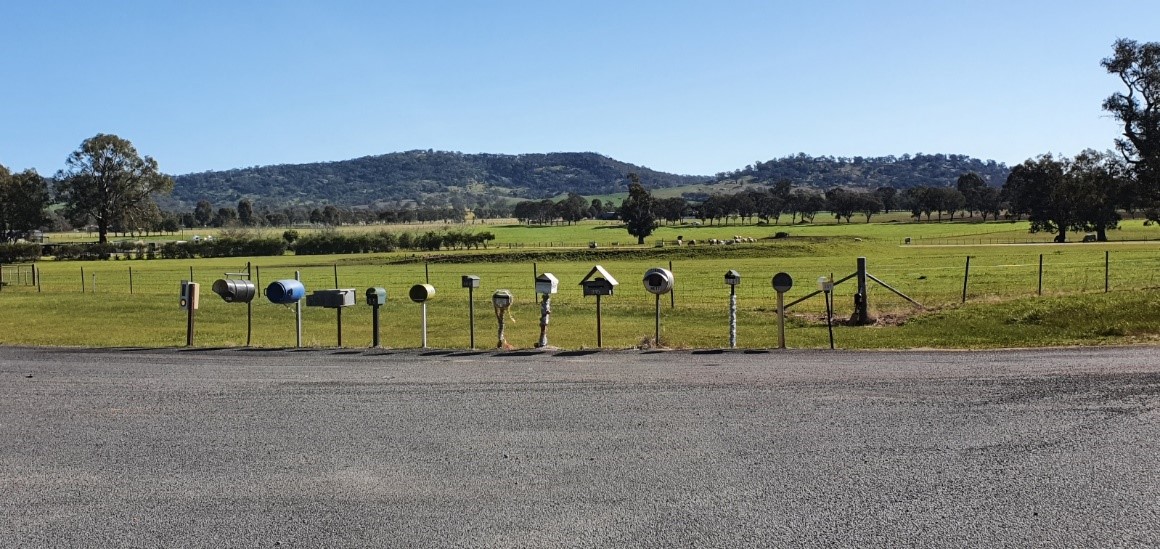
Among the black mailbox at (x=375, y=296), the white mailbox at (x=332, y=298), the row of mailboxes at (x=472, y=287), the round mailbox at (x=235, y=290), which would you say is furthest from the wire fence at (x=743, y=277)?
the black mailbox at (x=375, y=296)

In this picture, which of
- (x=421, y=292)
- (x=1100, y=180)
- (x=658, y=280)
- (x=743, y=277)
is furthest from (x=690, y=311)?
(x=1100, y=180)

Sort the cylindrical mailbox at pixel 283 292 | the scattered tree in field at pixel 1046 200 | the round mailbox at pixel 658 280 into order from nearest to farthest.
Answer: the round mailbox at pixel 658 280
the cylindrical mailbox at pixel 283 292
the scattered tree in field at pixel 1046 200

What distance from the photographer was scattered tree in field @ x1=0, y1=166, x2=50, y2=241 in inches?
4091

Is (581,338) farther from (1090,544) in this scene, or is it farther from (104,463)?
(1090,544)

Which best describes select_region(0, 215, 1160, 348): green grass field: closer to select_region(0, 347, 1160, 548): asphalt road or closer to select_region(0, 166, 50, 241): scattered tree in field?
select_region(0, 347, 1160, 548): asphalt road

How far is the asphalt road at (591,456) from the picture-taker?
6.63m

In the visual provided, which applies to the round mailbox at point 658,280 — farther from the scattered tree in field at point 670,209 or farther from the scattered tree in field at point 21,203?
the scattered tree in field at point 670,209

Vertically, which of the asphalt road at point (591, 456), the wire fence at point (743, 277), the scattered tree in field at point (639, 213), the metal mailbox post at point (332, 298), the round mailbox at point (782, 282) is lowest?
the wire fence at point (743, 277)

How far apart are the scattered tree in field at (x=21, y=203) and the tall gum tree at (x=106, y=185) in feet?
9.24

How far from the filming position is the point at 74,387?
41.2ft

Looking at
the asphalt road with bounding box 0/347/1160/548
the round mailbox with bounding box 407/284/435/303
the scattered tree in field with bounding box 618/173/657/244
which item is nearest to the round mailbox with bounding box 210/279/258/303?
the round mailbox with bounding box 407/284/435/303

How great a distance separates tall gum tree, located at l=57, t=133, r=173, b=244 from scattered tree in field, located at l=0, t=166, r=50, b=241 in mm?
2817

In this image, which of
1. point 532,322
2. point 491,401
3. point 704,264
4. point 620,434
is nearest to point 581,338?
point 532,322

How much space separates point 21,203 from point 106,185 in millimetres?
9073
